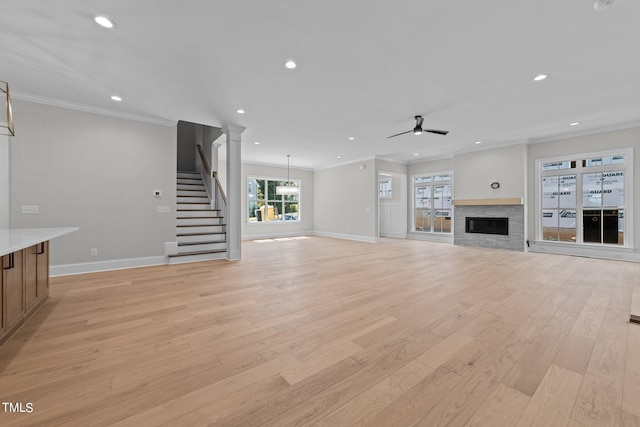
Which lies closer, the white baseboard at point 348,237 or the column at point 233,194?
the column at point 233,194

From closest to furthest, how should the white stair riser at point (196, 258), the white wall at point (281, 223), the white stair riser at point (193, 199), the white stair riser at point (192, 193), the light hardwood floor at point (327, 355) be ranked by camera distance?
the light hardwood floor at point (327, 355) → the white stair riser at point (196, 258) → the white stair riser at point (193, 199) → the white stair riser at point (192, 193) → the white wall at point (281, 223)

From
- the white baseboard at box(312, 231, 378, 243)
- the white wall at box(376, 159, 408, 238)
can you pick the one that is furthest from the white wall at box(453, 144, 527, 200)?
the white baseboard at box(312, 231, 378, 243)

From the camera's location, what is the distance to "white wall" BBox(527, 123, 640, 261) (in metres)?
5.36

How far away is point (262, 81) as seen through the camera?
3.52m

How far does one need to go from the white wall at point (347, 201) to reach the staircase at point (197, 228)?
14.9 ft

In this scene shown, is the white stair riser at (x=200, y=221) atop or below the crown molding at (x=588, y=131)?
below

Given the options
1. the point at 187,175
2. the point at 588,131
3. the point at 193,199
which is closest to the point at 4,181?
the point at 193,199

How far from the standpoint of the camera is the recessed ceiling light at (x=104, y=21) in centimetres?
233

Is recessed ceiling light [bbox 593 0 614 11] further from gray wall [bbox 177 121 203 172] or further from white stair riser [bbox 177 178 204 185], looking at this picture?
gray wall [bbox 177 121 203 172]

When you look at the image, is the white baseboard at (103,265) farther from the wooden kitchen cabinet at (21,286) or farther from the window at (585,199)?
the window at (585,199)

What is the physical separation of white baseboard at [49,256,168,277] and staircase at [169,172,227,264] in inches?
11.8

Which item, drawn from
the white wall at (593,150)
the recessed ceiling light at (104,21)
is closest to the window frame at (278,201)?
the recessed ceiling light at (104,21)

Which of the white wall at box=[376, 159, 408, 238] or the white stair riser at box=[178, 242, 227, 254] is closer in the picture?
the white stair riser at box=[178, 242, 227, 254]

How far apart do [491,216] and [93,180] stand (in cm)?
925
